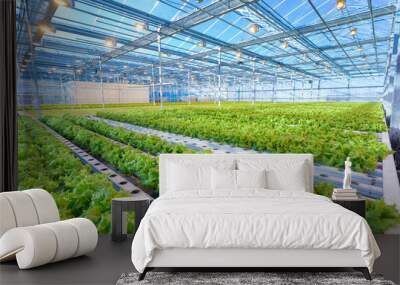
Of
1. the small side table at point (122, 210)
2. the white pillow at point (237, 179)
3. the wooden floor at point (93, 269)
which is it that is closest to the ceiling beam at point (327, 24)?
the white pillow at point (237, 179)

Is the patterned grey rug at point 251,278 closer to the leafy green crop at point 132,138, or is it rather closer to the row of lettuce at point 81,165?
the row of lettuce at point 81,165

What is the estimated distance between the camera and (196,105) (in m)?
6.48

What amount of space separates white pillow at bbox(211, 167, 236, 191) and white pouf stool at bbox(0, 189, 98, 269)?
1.45 meters

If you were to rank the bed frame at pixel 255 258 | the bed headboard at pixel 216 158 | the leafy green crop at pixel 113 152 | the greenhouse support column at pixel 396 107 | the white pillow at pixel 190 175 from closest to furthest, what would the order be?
the bed frame at pixel 255 258 → the white pillow at pixel 190 175 → the bed headboard at pixel 216 158 → the greenhouse support column at pixel 396 107 → the leafy green crop at pixel 113 152

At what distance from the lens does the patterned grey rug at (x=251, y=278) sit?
3734mm

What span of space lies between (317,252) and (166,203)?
4.68 ft

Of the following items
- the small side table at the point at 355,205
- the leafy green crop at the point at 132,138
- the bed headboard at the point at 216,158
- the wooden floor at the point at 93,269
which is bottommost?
the wooden floor at the point at 93,269

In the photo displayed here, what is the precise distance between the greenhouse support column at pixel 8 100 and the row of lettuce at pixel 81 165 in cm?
46

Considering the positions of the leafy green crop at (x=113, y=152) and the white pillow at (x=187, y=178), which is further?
the leafy green crop at (x=113, y=152)

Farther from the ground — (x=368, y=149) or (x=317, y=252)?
(x=368, y=149)

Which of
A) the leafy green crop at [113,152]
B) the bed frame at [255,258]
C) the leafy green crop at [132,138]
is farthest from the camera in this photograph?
the leafy green crop at [132,138]

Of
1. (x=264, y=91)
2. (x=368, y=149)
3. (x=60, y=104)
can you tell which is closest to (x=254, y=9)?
(x=264, y=91)

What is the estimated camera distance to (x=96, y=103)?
21.3ft

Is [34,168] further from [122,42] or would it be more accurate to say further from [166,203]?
[166,203]
